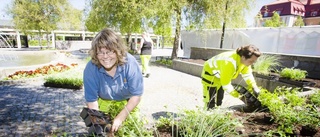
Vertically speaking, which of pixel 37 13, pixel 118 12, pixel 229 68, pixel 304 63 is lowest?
pixel 304 63

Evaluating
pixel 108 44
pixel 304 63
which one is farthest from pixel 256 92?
pixel 304 63

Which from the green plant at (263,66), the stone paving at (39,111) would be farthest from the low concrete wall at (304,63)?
the stone paving at (39,111)

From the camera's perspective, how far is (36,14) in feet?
78.7

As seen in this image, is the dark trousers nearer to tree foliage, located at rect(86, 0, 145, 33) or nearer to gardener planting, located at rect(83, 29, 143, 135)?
gardener planting, located at rect(83, 29, 143, 135)

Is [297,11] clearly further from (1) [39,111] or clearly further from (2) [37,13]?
(1) [39,111]

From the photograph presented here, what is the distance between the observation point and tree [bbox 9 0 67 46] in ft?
78.3

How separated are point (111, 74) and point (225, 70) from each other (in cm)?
168

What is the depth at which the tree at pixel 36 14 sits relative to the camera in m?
23.9

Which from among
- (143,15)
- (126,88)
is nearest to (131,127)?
(126,88)

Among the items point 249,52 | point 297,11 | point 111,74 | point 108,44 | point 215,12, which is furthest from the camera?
point 297,11

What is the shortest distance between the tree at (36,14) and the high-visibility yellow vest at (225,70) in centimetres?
2630

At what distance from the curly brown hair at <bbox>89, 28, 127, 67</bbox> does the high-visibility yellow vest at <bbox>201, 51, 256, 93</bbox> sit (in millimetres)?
1360

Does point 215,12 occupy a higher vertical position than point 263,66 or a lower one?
higher

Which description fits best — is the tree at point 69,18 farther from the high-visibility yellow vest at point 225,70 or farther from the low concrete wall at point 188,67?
the high-visibility yellow vest at point 225,70
